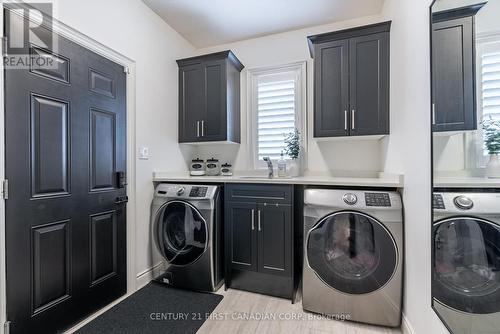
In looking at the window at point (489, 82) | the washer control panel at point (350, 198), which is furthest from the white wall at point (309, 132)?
the window at point (489, 82)

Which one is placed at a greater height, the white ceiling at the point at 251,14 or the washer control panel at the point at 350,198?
the white ceiling at the point at 251,14

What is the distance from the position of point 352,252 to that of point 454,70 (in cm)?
124

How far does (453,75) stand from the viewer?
1.02m

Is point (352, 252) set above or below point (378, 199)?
below

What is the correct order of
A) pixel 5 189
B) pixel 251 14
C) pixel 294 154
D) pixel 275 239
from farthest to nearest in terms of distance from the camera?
1. pixel 294 154
2. pixel 251 14
3. pixel 275 239
4. pixel 5 189

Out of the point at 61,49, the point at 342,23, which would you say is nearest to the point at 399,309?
the point at 342,23

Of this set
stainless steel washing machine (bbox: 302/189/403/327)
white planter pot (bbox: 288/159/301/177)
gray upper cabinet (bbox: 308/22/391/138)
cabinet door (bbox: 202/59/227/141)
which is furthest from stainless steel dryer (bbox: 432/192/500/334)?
cabinet door (bbox: 202/59/227/141)

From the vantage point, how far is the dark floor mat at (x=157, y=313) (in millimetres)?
1594

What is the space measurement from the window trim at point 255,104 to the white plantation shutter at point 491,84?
71.1 inches

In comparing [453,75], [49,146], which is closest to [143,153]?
[49,146]

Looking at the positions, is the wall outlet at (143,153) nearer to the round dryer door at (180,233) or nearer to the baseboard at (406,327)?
the round dryer door at (180,233)

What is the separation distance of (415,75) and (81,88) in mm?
2232

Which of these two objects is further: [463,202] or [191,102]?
[191,102]

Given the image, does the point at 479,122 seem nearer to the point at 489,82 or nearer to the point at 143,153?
the point at 489,82
